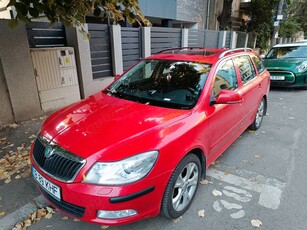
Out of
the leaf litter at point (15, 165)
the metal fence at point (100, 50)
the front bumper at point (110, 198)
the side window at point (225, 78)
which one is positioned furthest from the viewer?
the metal fence at point (100, 50)

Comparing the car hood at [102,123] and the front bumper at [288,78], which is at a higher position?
the car hood at [102,123]

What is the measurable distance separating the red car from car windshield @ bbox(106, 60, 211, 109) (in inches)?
0.5

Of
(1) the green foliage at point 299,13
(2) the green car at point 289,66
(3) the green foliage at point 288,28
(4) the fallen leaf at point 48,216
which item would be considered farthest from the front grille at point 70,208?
(1) the green foliage at point 299,13

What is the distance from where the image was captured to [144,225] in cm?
229

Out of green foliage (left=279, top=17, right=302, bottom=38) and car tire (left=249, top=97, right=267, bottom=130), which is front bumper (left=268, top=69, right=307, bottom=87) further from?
green foliage (left=279, top=17, right=302, bottom=38)

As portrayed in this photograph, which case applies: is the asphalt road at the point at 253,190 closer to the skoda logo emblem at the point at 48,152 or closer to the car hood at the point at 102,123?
the skoda logo emblem at the point at 48,152

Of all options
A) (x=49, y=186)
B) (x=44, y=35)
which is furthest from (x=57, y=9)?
(x=44, y=35)

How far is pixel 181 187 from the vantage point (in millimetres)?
2326

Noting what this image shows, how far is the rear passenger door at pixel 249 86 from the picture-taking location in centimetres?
357

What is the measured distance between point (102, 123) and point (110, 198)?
740 millimetres

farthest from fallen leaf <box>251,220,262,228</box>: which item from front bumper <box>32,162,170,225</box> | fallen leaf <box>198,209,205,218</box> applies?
front bumper <box>32,162,170,225</box>

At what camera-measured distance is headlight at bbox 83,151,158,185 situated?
181 cm

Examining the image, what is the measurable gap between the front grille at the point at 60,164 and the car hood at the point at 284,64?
25.6 feet

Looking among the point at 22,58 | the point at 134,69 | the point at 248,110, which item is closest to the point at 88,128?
the point at 134,69
